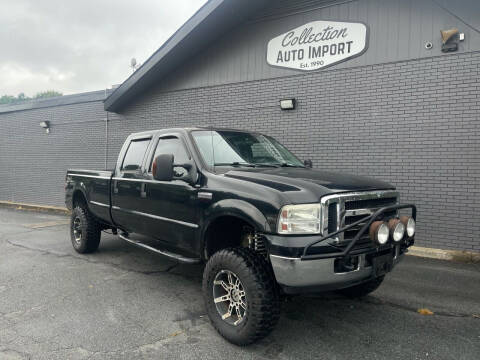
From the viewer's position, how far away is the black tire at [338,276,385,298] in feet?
13.1

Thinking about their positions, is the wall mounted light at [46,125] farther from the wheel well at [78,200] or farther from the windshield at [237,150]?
the windshield at [237,150]

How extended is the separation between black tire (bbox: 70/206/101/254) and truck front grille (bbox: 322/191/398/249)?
4.36 m

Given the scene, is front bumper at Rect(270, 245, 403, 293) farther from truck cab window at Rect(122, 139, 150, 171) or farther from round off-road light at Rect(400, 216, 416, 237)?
truck cab window at Rect(122, 139, 150, 171)

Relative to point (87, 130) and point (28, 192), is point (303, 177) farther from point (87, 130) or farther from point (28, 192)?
point (28, 192)

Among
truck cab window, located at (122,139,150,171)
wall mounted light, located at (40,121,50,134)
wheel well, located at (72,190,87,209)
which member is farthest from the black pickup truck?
wall mounted light, located at (40,121,50,134)

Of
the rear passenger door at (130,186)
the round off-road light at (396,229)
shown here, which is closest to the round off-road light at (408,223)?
the round off-road light at (396,229)

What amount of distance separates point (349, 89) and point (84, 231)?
17.8 ft

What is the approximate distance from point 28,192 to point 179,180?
11.5 m

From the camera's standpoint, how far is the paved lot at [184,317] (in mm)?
3035

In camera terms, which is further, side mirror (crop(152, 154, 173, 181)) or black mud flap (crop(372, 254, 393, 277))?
side mirror (crop(152, 154, 173, 181))

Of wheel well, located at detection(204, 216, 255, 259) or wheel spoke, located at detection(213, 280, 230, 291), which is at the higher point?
wheel well, located at detection(204, 216, 255, 259)

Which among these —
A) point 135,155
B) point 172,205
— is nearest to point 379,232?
point 172,205

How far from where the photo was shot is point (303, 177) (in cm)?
327

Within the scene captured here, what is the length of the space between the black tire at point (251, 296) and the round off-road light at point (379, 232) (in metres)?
0.87
